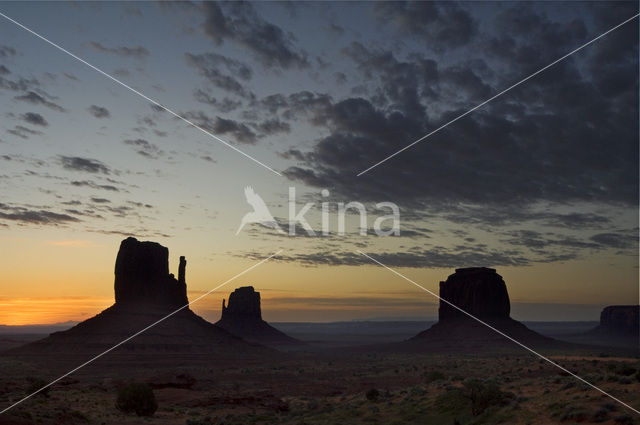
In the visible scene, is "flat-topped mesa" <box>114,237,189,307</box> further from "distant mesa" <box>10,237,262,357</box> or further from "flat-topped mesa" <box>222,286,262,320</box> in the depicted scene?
"flat-topped mesa" <box>222,286,262,320</box>

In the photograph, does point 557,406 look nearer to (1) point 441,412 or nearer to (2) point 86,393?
(1) point 441,412

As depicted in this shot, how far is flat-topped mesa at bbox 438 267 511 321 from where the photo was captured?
470ft

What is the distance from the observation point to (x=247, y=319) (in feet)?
601

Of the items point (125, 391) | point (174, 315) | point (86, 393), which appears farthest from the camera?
point (174, 315)

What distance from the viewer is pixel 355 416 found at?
30.3 metres

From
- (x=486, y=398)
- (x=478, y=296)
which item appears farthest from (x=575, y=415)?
(x=478, y=296)

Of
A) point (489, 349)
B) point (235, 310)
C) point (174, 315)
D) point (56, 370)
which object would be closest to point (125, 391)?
point (56, 370)

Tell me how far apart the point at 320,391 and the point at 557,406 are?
32796mm

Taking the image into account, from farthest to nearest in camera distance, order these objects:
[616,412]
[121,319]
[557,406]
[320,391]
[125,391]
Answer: [121,319]
[320,391]
[125,391]
[557,406]
[616,412]

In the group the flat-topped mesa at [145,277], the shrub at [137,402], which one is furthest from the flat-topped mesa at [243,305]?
the shrub at [137,402]

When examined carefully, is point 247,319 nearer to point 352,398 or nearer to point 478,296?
point 478,296

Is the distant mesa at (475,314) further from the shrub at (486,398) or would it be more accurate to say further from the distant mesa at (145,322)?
the shrub at (486,398)

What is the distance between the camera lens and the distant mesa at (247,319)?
578ft

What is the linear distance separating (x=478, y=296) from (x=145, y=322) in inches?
3610
